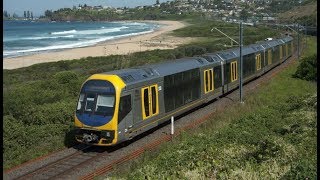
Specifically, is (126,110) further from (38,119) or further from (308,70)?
(308,70)

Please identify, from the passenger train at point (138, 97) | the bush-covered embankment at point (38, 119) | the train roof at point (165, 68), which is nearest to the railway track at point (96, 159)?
the passenger train at point (138, 97)

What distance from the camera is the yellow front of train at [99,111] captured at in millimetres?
17125

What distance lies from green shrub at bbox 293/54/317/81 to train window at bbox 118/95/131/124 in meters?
26.5

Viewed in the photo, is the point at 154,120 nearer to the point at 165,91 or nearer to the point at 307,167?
the point at 165,91

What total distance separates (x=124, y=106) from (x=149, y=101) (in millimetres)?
2008

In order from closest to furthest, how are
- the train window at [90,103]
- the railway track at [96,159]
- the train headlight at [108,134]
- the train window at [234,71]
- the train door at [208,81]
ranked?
the railway track at [96,159], the train headlight at [108,134], the train window at [90,103], the train door at [208,81], the train window at [234,71]

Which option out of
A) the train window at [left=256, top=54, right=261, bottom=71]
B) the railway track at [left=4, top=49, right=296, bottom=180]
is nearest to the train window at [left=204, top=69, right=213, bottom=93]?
the railway track at [left=4, top=49, right=296, bottom=180]

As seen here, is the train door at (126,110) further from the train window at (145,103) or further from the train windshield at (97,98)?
the train window at (145,103)

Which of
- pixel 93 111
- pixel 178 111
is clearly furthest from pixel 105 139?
pixel 178 111

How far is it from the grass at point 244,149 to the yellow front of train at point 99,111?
1663 millimetres

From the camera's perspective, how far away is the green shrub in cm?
4006

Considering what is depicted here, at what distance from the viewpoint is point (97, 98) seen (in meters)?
17.6

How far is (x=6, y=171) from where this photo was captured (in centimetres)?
1608

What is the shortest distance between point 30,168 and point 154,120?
587 centimetres
